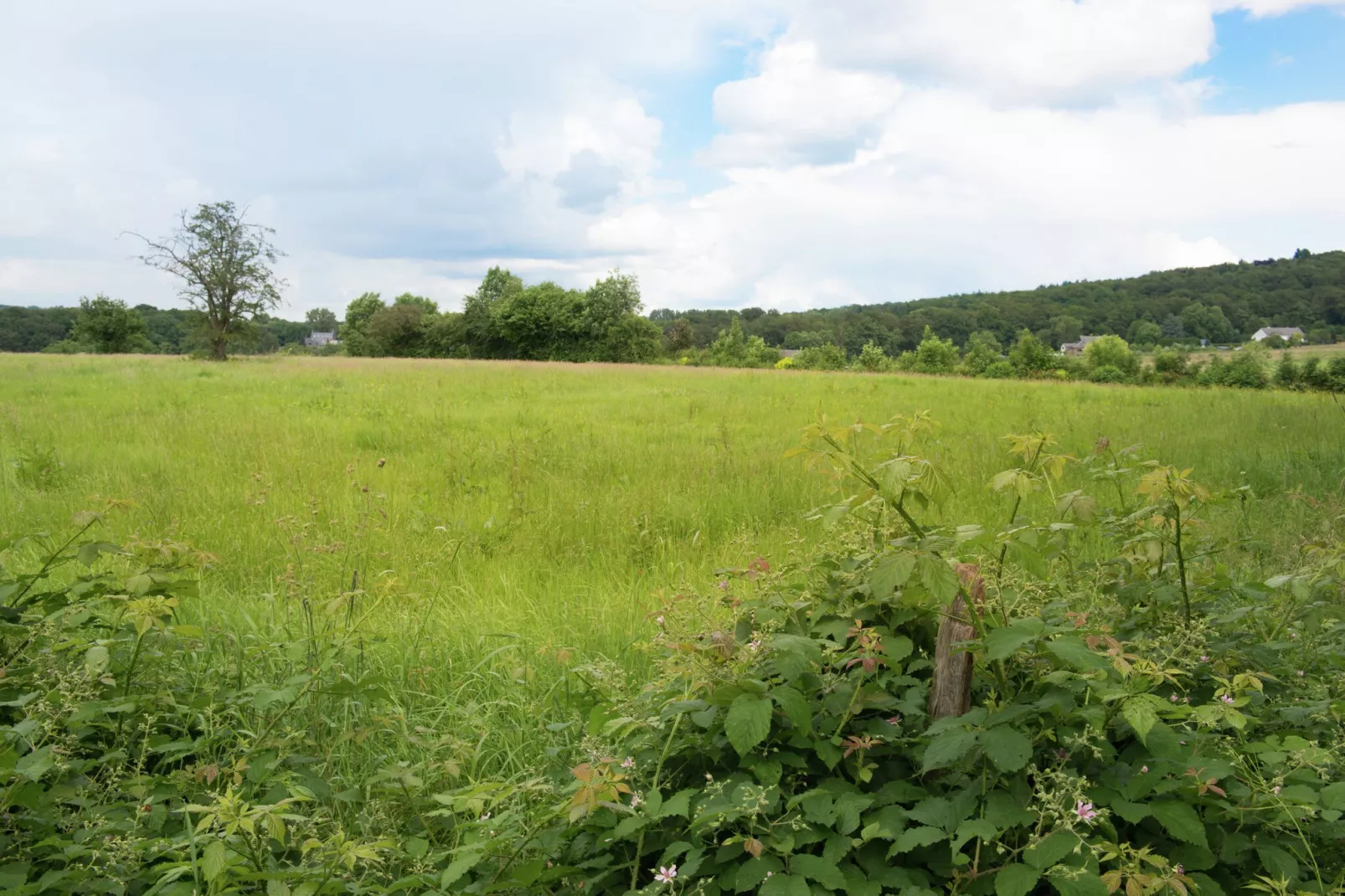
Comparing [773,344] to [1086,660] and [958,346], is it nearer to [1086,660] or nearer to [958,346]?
[958,346]

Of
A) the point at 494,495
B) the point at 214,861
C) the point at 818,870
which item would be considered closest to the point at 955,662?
the point at 818,870

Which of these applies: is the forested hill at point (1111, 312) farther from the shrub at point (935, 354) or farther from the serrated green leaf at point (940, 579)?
the serrated green leaf at point (940, 579)

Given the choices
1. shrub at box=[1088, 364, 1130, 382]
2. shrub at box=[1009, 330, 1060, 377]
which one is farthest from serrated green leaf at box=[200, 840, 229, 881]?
shrub at box=[1009, 330, 1060, 377]

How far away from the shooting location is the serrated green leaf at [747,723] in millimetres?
1753

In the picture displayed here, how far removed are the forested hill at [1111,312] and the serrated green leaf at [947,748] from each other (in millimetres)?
57102

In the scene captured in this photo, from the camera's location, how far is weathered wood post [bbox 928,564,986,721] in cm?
204

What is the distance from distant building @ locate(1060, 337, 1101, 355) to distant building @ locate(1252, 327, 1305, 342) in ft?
45.0

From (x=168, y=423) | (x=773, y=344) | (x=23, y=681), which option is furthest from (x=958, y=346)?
(x=23, y=681)

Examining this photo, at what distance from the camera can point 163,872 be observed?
2.00 metres

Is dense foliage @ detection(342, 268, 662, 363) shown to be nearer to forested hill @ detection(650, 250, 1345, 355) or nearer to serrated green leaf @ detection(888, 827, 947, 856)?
forested hill @ detection(650, 250, 1345, 355)

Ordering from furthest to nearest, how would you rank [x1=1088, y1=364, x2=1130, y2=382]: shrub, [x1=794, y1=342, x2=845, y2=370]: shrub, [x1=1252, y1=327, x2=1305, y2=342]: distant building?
[x1=794, y1=342, x2=845, y2=370]: shrub → [x1=1252, y1=327, x2=1305, y2=342]: distant building → [x1=1088, y1=364, x2=1130, y2=382]: shrub

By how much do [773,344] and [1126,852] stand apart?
94.4 meters

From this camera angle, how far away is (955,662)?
2.05 metres

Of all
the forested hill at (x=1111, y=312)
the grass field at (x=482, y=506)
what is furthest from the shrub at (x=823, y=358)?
the grass field at (x=482, y=506)
